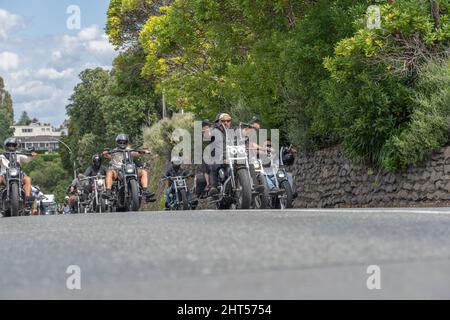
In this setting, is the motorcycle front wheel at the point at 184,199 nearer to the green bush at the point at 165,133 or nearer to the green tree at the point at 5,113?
the green bush at the point at 165,133

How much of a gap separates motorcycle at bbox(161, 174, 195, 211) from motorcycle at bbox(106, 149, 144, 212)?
290cm

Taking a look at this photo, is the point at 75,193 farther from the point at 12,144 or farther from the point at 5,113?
the point at 5,113

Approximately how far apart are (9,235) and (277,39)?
51.8ft

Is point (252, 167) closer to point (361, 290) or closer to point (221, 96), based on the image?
point (361, 290)

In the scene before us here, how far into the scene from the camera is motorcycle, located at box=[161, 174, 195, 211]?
70.4ft

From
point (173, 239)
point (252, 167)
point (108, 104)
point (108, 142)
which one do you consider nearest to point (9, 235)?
point (173, 239)

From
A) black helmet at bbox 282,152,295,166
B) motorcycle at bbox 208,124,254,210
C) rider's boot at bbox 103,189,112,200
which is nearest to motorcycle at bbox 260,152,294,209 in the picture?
black helmet at bbox 282,152,295,166

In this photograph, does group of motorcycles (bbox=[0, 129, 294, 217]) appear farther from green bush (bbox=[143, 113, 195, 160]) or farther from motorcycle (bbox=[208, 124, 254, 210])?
green bush (bbox=[143, 113, 195, 160])

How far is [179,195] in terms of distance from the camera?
21.7 m

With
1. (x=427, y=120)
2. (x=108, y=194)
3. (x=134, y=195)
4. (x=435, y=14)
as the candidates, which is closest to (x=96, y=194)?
(x=108, y=194)
